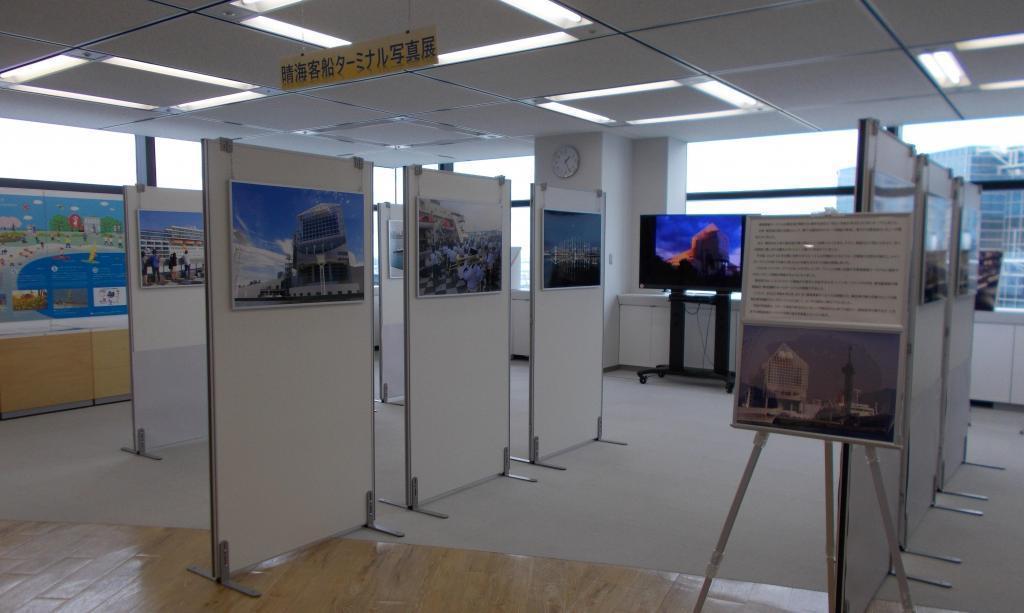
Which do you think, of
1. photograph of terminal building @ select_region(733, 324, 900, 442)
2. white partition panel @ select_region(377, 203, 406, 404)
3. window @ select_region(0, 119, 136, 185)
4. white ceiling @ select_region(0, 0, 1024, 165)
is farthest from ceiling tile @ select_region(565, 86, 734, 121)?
window @ select_region(0, 119, 136, 185)

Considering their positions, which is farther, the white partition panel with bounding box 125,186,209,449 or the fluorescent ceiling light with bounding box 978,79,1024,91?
the fluorescent ceiling light with bounding box 978,79,1024,91

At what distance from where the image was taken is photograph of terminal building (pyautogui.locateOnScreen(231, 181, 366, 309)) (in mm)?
2990

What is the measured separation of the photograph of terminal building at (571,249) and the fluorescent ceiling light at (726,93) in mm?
1346

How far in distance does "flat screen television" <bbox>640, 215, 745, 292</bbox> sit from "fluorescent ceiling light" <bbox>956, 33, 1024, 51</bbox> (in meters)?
2.87

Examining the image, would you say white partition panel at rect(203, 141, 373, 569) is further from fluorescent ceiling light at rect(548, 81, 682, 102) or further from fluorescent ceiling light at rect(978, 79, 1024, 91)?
fluorescent ceiling light at rect(978, 79, 1024, 91)

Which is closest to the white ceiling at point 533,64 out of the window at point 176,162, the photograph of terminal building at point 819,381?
the window at point 176,162

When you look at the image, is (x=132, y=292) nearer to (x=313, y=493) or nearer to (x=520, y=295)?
(x=313, y=493)

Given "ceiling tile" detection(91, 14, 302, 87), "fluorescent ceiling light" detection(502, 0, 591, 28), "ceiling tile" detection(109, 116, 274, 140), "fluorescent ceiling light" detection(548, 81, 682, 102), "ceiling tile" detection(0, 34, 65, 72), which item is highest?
"fluorescent ceiling light" detection(548, 81, 682, 102)

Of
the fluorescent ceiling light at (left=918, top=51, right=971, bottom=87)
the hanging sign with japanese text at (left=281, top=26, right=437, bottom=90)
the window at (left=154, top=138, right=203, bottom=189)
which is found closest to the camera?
the hanging sign with japanese text at (left=281, top=26, right=437, bottom=90)

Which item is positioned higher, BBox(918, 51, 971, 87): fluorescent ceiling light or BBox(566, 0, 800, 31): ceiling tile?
BBox(918, 51, 971, 87): fluorescent ceiling light

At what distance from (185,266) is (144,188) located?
2.02ft

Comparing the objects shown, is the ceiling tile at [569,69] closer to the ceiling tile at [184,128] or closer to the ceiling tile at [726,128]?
the ceiling tile at [726,128]

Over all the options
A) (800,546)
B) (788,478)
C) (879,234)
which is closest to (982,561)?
(800,546)

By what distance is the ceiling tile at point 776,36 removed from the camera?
148 inches
